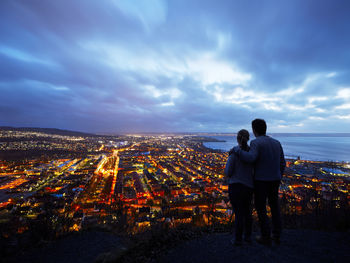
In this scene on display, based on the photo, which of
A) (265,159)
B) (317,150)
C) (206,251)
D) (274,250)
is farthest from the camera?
(317,150)

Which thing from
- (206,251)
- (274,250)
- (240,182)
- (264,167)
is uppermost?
(264,167)

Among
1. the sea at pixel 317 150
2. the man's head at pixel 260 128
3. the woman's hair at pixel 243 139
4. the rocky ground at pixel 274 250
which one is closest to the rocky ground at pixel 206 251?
the rocky ground at pixel 274 250

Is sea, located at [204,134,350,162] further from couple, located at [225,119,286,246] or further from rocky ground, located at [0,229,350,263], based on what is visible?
couple, located at [225,119,286,246]

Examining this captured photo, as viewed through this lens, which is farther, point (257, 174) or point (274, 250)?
point (274, 250)

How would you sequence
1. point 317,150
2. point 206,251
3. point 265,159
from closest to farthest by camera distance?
point 265,159 < point 206,251 < point 317,150

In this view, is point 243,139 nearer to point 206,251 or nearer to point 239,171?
point 239,171

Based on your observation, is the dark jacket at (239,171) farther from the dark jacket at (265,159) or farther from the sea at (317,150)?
the sea at (317,150)

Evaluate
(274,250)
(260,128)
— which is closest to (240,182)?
(260,128)

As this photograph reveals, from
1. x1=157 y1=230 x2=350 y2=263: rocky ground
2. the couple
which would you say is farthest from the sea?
the couple

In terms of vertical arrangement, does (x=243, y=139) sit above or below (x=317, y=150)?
above
